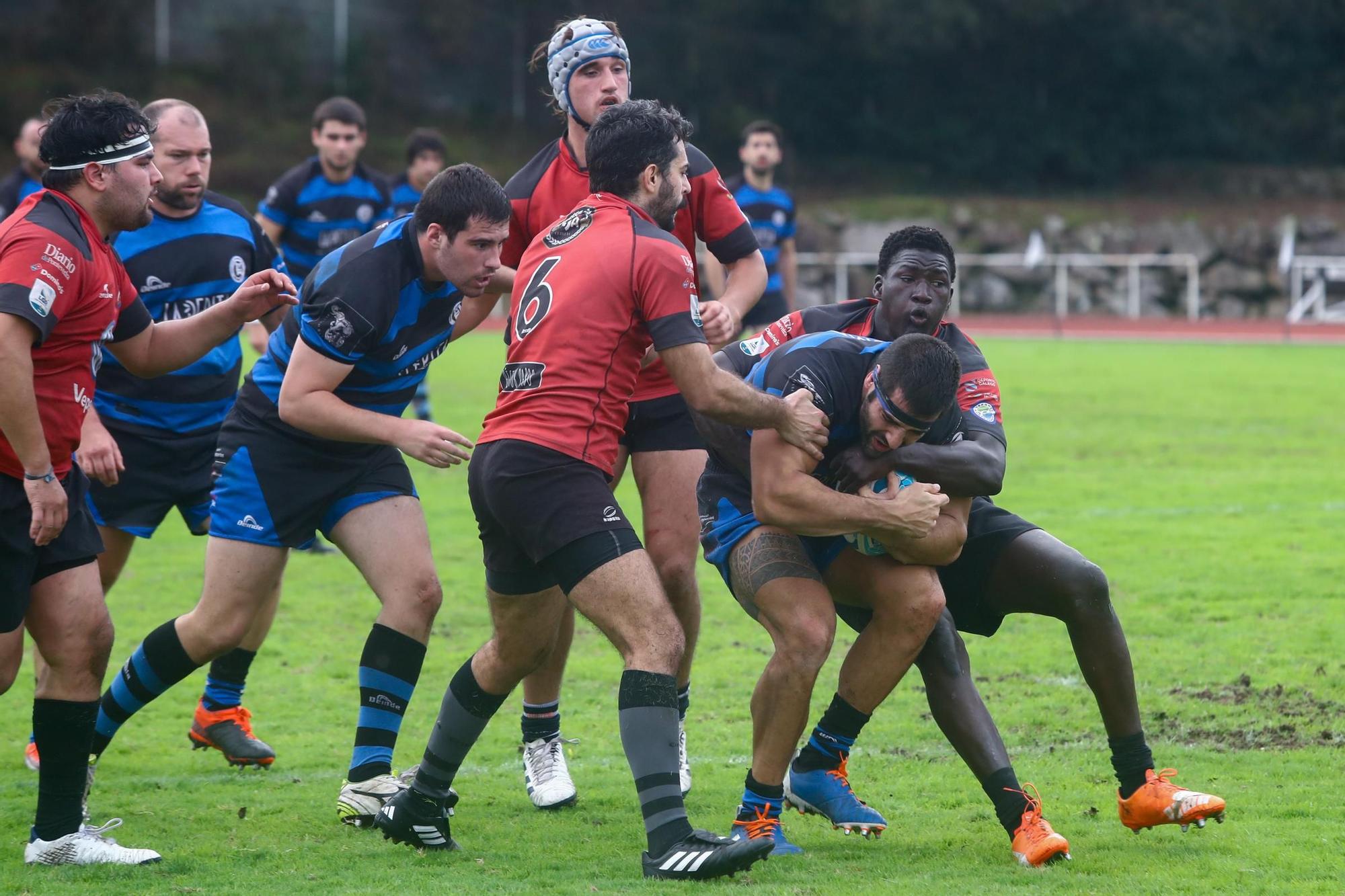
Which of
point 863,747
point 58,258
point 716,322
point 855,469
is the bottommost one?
point 863,747

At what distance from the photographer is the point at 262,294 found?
16.4ft

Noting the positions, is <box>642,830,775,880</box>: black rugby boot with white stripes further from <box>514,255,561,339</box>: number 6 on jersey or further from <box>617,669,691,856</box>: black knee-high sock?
<box>514,255,561,339</box>: number 6 on jersey

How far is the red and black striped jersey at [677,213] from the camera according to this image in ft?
18.6

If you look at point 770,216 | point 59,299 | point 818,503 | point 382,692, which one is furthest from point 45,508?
point 770,216

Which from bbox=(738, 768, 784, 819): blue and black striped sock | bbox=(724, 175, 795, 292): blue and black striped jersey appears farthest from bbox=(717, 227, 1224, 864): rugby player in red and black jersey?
bbox=(724, 175, 795, 292): blue and black striped jersey

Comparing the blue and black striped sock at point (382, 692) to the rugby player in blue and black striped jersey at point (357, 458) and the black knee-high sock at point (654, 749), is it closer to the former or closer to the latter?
the rugby player in blue and black striped jersey at point (357, 458)

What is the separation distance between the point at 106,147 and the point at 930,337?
249 cm

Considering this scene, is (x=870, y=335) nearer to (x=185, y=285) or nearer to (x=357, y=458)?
(x=357, y=458)

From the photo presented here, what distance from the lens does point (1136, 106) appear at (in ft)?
144

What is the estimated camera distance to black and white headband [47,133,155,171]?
178 inches

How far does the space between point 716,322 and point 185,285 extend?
2.29m

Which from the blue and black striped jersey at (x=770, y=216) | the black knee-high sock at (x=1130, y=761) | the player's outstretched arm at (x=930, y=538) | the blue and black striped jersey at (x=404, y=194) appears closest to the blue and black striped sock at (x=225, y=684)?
the player's outstretched arm at (x=930, y=538)

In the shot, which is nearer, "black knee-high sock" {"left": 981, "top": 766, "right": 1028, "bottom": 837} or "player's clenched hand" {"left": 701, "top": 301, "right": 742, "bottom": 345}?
"black knee-high sock" {"left": 981, "top": 766, "right": 1028, "bottom": 837}

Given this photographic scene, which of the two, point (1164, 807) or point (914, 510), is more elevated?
point (914, 510)
